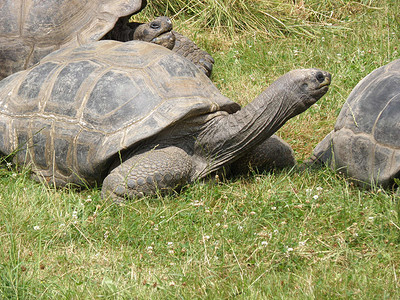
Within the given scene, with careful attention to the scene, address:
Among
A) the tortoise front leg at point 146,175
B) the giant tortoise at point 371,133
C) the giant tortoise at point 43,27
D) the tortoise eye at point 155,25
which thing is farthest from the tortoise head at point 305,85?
the tortoise eye at point 155,25

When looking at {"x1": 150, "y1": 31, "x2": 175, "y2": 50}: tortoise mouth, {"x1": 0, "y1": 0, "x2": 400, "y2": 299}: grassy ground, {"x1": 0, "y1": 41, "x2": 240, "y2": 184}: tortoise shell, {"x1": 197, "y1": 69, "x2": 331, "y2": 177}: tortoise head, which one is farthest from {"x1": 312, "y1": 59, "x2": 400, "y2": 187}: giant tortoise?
{"x1": 150, "y1": 31, "x2": 175, "y2": 50}: tortoise mouth

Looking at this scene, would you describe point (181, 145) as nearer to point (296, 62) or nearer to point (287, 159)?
→ point (287, 159)

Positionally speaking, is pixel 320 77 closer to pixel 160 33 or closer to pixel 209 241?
pixel 209 241

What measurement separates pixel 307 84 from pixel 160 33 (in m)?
2.89

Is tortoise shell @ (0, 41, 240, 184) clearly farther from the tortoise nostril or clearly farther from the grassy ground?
the tortoise nostril

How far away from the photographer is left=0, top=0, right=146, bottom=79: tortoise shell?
6113 mm

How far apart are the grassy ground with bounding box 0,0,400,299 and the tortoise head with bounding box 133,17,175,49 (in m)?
2.55

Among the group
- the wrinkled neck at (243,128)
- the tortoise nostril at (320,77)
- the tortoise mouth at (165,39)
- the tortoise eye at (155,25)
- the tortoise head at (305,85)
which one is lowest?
the tortoise mouth at (165,39)

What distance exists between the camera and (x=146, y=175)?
3939 mm

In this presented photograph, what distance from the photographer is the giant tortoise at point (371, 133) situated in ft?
12.7

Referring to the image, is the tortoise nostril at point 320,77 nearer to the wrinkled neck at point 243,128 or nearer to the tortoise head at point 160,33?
the wrinkled neck at point 243,128

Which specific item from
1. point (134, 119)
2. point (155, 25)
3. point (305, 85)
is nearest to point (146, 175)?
point (134, 119)

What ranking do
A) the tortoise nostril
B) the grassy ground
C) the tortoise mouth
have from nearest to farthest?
the grassy ground → the tortoise nostril → the tortoise mouth

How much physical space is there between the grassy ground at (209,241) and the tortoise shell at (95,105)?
23 cm
